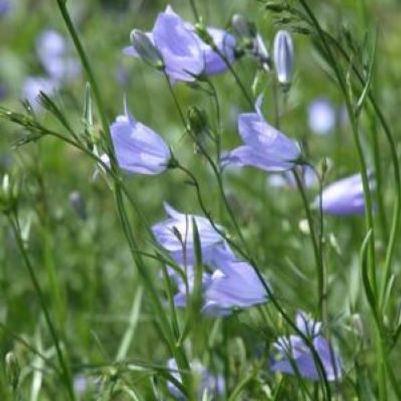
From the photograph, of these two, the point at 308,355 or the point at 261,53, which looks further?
the point at 261,53

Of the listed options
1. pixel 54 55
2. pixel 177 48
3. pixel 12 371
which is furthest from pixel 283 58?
pixel 54 55

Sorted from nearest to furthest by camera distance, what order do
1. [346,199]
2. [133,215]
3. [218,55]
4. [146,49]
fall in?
1. [146,49]
2. [218,55]
3. [346,199]
4. [133,215]

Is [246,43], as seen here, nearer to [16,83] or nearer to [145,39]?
[145,39]

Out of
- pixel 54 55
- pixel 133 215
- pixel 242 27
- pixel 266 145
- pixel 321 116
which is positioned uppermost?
pixel 242 27

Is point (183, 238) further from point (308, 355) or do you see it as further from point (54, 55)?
point (54, 55)

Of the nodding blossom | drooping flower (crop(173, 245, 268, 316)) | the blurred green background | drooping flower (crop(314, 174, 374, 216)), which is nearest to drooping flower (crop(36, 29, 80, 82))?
the blurred green background
